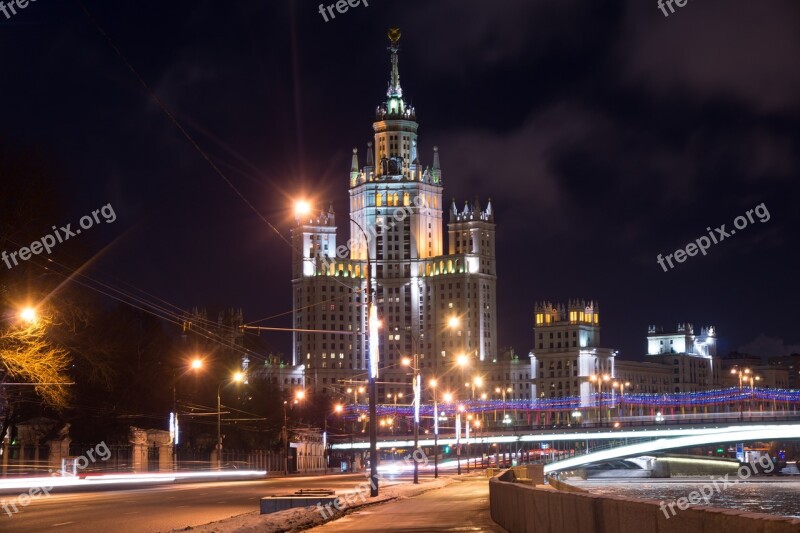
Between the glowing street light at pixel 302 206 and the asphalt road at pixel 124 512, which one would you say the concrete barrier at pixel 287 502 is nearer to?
the asphalt road at pixel 124 512

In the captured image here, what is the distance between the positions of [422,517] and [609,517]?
1868 cm

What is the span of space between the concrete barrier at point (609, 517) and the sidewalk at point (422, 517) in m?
2.29

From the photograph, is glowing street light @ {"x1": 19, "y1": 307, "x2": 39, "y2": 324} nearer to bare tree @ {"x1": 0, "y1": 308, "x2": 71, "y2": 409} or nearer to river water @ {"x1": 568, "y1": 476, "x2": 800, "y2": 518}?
bare tree @ {"x1": 0, "y1": 308, "x2": 71, "y2": 409}

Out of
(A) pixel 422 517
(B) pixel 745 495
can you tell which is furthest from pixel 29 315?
(B) pixel 745 495

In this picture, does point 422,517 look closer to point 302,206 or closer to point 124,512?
point 124,512

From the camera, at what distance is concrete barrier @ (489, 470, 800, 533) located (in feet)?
34.7

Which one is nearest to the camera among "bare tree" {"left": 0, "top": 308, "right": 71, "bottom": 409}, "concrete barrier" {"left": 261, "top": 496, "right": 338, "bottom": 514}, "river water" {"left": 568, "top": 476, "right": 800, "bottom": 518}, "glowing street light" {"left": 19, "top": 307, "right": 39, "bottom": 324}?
"concrete barrier" {"left": 261, "top": 496, "right": 338, "bottom": 514}

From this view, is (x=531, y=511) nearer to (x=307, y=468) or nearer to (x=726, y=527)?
(x=726, y=527)

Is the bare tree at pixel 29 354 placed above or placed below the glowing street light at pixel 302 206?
below

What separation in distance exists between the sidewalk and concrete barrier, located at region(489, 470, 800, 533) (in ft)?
7.52

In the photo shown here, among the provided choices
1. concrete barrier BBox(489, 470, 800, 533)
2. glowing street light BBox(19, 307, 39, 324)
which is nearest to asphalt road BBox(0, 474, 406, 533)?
glowing street light BBox(19, 307, 39, 324)

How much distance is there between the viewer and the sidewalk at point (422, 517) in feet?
94.5

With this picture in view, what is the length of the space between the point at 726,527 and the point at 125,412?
85.9m

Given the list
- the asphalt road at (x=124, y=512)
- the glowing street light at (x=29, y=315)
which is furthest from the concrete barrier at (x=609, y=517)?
the glowing street light at (x=29, y=315)
